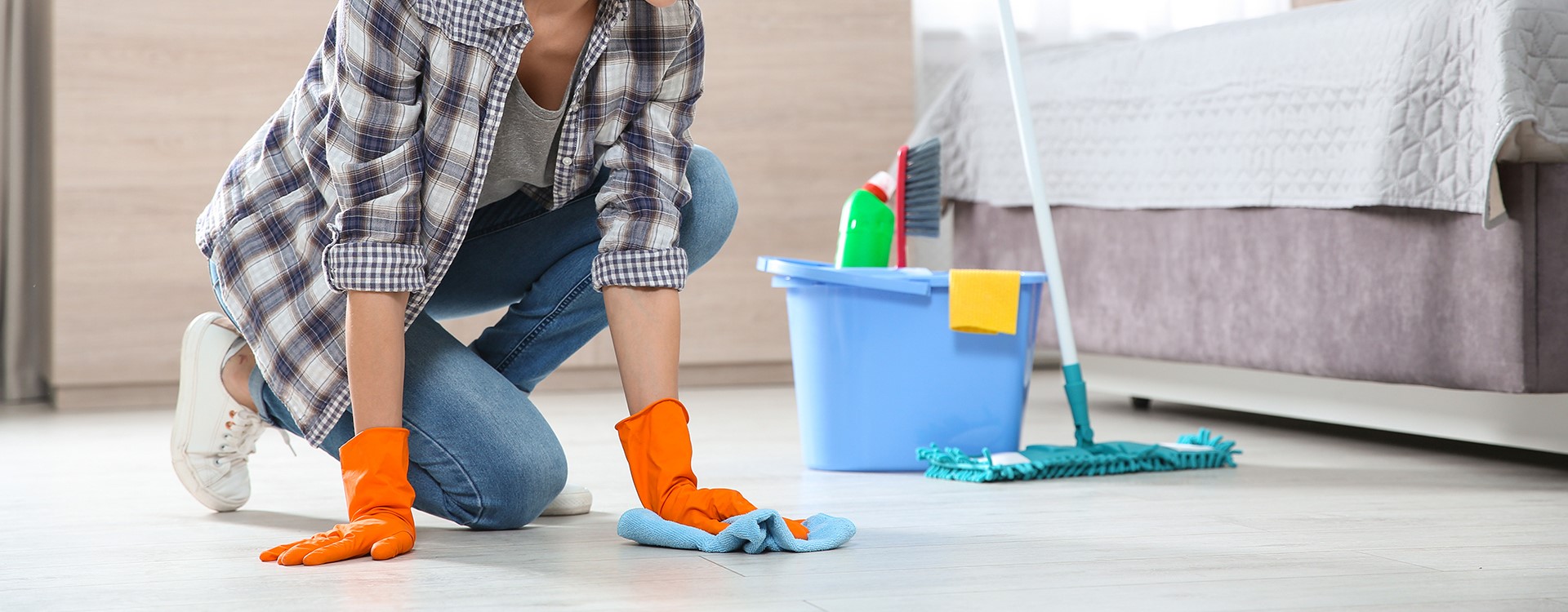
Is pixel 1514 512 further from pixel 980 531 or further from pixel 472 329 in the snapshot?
pixel 472 329

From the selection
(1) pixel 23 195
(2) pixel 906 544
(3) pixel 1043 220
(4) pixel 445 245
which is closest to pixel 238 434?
(4) pixel 445 245

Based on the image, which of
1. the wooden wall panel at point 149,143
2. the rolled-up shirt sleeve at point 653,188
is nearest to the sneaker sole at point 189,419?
the rolled-up shirt sleeve at point 653,188

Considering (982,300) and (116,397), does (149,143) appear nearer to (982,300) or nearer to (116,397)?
(116,397)

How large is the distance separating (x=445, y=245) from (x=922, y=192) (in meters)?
0.74

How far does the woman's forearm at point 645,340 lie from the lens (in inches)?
45.3

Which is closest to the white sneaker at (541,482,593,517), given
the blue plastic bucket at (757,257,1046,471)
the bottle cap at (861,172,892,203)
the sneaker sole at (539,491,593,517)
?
the sneaker sole at (539,491,593,517)

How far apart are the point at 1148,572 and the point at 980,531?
0.67 ft

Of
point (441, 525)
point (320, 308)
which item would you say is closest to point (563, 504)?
point (441, 525)

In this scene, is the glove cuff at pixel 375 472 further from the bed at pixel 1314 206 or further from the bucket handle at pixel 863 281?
the bed at pixel 1314 206

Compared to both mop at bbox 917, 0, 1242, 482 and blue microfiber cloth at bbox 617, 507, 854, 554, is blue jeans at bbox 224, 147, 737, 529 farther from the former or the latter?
mop at bbox 917, 0, 1242, 482

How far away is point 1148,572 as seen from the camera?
1026 mm

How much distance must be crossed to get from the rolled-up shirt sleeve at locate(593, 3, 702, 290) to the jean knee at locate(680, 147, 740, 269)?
0.08 meters

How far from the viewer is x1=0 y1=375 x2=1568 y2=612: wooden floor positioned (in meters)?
0.96

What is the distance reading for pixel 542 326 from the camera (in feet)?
4.48
